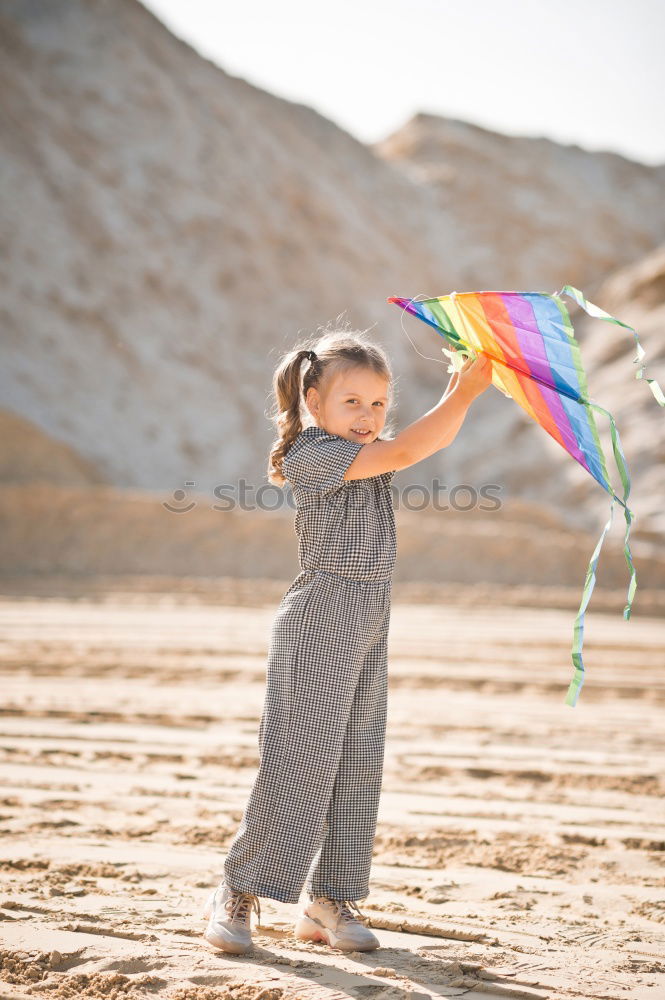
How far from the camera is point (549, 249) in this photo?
29531 millimetres

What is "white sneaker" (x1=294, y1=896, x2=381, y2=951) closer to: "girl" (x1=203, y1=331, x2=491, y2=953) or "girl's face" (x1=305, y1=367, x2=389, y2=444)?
"girl" (x1=203, y1=331, x2=491, y2=953)

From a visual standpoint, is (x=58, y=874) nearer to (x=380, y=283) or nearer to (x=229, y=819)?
(x=229, y=819)

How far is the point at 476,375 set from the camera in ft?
8.53

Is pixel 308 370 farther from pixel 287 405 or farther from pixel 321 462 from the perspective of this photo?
pixel 321 462

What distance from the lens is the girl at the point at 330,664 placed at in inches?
96.3

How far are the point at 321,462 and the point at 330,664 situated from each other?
49 cm

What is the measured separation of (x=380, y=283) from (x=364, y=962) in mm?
24628

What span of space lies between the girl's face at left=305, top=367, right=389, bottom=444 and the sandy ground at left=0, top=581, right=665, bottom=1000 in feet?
4.09

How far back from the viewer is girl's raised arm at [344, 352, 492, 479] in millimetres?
2480

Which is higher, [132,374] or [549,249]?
[549,249]

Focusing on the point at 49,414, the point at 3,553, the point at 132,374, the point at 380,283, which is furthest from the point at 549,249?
the point at 3,553

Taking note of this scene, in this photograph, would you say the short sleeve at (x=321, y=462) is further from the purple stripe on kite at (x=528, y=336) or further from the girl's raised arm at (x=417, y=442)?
the purple stripe on kite at (x=528, y=336)

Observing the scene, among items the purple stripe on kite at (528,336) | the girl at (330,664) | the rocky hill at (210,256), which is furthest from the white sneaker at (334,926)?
the rocky hill at (210,256)

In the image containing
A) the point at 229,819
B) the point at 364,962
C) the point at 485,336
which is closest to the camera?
the point at 364,962
